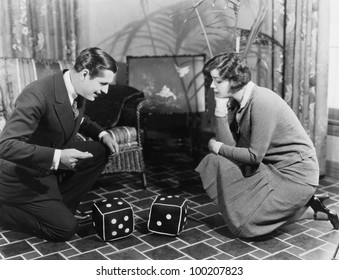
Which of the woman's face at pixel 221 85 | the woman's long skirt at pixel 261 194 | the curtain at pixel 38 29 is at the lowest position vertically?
the woman's long skirt at pixel 261 194

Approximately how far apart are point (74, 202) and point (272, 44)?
2.03m

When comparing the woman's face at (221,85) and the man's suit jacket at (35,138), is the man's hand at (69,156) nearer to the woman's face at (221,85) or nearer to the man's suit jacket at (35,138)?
the man's suit jacket at (35,138)

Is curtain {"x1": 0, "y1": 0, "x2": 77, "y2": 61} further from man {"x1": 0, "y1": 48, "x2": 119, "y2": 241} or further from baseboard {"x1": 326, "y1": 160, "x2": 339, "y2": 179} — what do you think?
baseboard {"x1": 326, "y1": 160, "x2": 339, "y2": 179}

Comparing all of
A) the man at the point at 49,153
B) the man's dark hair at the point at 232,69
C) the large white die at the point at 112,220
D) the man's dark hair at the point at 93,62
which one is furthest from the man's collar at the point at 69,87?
the man's dark hair at the point at 232,69

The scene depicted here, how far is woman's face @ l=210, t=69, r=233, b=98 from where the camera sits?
2.89m

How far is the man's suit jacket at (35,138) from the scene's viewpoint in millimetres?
2600

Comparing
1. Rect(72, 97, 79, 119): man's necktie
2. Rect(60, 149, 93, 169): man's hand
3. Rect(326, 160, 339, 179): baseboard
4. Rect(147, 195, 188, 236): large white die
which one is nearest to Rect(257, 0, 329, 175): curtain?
Rect(326, 160, 339, 179): baseboard

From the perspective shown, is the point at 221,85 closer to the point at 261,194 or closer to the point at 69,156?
the point at 261,194

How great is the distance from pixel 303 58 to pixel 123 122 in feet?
4.82

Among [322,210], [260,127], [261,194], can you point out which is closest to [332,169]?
[322,210]

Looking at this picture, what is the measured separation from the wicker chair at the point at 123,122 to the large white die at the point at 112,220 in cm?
75
